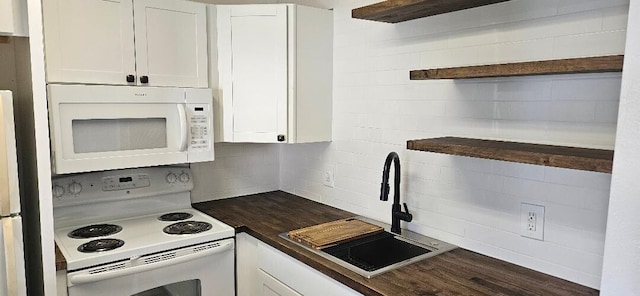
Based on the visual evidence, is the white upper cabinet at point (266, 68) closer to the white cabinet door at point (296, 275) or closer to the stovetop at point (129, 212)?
the stovetop at point (129, 212)

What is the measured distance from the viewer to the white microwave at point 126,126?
6.31 feet

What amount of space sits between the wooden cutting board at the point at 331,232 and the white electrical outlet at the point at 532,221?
0.67 m

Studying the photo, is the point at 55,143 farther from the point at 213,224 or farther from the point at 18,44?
the point at 213,224

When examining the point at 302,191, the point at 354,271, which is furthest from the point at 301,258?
Result: the point at 302,191

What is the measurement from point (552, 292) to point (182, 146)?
1.74 metres

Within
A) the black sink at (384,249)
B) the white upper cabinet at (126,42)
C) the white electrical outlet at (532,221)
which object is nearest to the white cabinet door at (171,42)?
the white upper cabinet at (126,42)

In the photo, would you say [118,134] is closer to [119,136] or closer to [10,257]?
[119,136]

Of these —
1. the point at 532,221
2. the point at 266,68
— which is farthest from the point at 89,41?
the point at 532,221

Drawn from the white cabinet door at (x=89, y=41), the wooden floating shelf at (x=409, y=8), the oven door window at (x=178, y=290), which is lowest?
the oven door window at (x=178, y=290)

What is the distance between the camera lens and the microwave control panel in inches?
89.3

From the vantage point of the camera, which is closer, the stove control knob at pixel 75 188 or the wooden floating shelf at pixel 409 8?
the wooden floating shelf at pixel 409 8

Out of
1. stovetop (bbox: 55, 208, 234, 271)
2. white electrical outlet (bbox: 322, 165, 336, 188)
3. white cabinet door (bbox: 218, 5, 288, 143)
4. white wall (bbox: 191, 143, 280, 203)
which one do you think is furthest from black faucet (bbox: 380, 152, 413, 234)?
white wall (bbox: 191, 143, 280, 203)

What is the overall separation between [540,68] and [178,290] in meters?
1.83

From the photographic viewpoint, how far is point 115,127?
2080 mm
